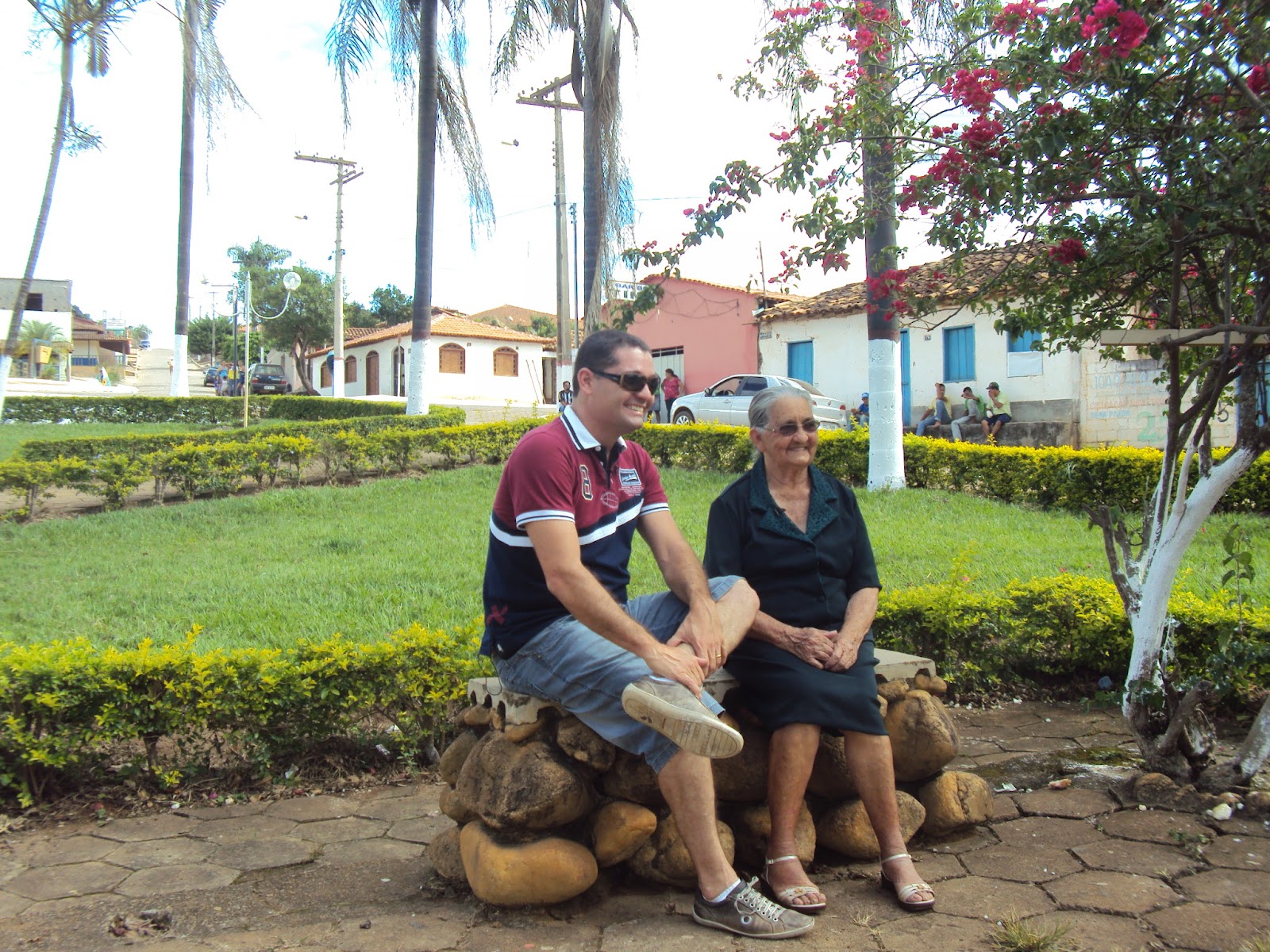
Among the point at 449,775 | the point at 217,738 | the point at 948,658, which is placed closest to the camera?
the point at 449,775

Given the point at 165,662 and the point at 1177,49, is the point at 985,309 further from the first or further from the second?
the point at 165,662

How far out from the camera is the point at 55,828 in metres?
3.68

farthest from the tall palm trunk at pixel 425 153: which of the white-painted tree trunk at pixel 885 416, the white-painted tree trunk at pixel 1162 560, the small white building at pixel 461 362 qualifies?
the small white building at pixel 461 362

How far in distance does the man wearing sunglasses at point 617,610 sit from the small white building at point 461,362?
31.7m

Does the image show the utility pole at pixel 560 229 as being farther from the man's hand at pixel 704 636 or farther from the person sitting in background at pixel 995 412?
the man's hand at pixel 704 636

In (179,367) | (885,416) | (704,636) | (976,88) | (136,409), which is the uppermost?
(179,367)

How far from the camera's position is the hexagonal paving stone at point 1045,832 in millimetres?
3301

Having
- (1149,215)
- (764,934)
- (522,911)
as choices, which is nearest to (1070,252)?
(1149,215)

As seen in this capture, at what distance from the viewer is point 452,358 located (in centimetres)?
3756

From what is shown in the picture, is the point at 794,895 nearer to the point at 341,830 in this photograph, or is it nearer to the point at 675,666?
the point at 675,666

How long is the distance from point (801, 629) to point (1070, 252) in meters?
1.71

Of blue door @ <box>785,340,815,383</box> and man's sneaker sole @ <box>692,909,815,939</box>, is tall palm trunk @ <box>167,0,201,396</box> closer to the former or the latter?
blue door @ <box>785,340,815,383</box>

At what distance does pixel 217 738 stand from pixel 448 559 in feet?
11.8

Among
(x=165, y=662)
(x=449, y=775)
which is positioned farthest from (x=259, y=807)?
(x=449, y=775)
